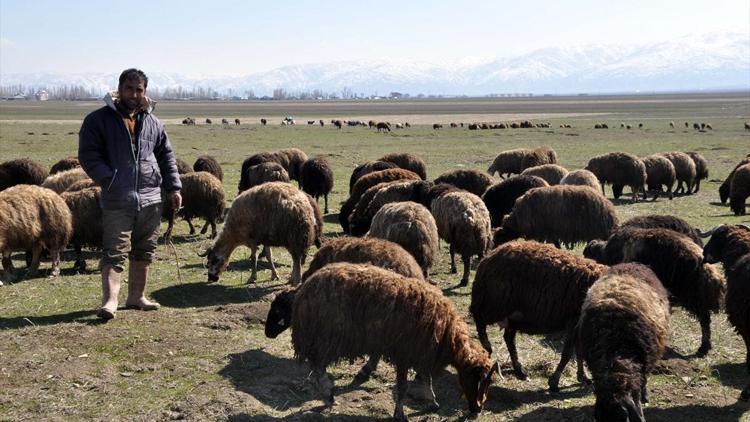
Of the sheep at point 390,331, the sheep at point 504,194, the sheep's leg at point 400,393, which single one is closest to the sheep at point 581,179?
the sheep at point 504,194

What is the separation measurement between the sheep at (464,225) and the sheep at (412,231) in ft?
4.36

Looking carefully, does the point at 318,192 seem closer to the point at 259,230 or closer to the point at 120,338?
the point at 259,230

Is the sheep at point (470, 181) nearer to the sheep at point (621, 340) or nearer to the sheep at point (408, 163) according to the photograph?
the sheep at point (408, 163)

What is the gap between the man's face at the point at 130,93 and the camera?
814 cm

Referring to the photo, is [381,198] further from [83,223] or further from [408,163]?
[408,163]

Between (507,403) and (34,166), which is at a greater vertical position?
(34,166)

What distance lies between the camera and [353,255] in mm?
8180

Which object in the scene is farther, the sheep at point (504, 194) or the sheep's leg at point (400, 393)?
the sheep at point (504, 194)

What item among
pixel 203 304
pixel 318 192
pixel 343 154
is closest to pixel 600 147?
pixel 343 154

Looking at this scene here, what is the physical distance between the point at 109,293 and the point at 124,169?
1619mm

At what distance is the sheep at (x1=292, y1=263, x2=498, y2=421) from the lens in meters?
6.37

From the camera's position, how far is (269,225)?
11.1m

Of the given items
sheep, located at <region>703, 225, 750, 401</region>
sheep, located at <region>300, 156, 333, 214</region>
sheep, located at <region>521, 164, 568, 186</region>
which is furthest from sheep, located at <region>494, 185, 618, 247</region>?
sheep, located at <region>300, 156, 333, 214</region>

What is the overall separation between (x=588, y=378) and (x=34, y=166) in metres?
16.7
